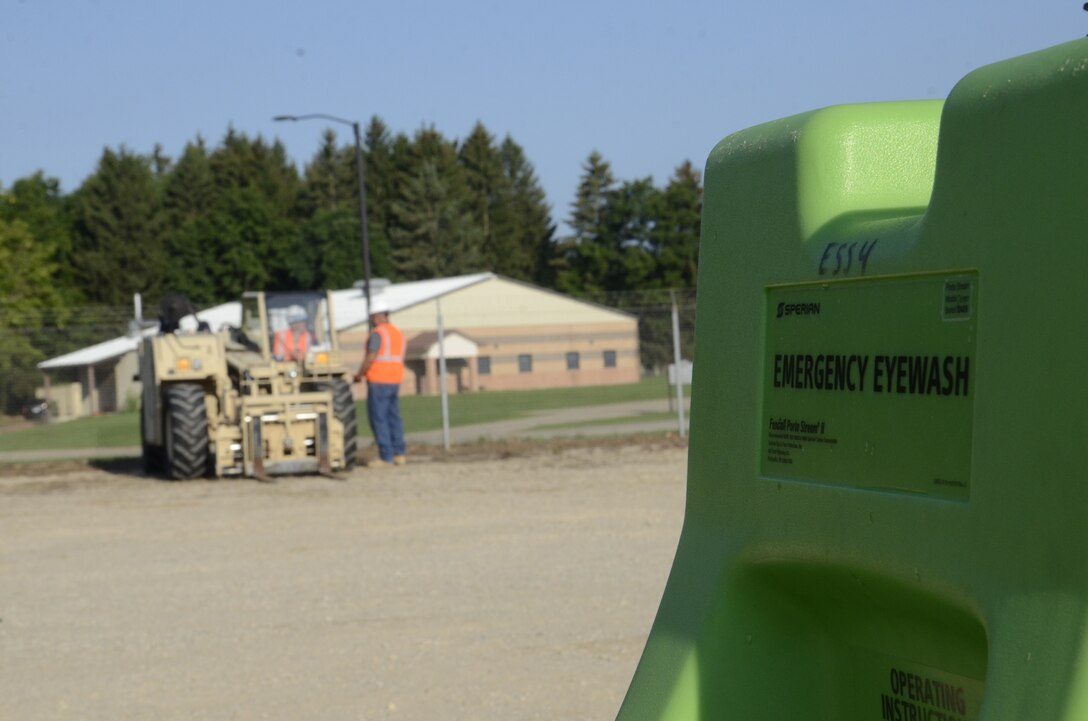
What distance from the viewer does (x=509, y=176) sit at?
4272 inches

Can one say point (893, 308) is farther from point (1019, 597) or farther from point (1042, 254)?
point (1019, 597)

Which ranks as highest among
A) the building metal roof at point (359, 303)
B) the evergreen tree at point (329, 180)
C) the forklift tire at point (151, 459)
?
the evergreen tree at point (329, 180)

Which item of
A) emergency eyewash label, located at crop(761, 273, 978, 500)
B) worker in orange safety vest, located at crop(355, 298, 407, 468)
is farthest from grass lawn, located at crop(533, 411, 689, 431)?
emergency eyewash label, located at crop(761, 273, 978, 500)

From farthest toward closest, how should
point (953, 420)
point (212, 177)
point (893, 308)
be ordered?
point (212, 177)
point (893, 308)
point (953, 420)

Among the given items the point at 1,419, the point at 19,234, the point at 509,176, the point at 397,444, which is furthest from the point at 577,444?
the point at 509,176

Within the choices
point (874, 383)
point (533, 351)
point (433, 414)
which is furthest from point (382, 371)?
point (533, 351)

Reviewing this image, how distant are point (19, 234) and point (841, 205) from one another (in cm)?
6553

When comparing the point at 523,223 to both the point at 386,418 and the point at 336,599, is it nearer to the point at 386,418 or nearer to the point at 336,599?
the point at 386,418

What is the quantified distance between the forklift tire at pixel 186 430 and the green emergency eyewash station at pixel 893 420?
1340 cm

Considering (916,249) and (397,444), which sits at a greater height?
(916,249)

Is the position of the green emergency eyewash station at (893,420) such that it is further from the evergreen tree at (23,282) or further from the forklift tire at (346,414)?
the evergreen tree at (23,282)

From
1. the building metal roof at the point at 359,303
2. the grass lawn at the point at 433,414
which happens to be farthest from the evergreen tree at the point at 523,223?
the grass lawn at the point at 433,414

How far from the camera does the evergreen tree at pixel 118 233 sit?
8594 centimetres

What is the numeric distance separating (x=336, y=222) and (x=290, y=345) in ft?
232
